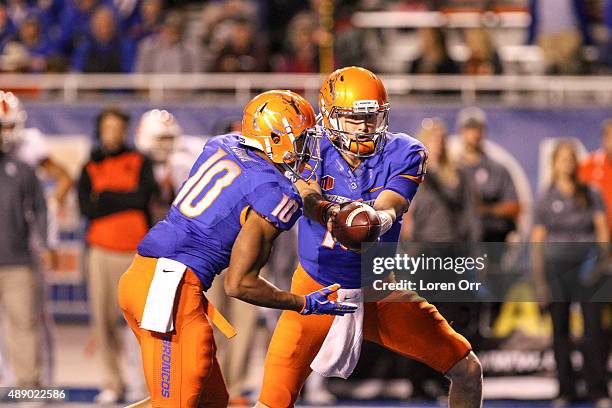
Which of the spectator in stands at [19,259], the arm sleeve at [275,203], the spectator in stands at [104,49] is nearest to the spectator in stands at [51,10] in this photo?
the spectator in stands at [104,49]

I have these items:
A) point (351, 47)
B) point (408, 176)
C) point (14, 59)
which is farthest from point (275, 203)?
point (14, 59)

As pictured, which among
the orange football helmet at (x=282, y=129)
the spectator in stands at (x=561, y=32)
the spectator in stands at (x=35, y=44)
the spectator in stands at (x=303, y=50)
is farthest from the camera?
the spectator in stands at (x=35, y=44)

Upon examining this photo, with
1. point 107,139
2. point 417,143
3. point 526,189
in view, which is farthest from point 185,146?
point 417,143

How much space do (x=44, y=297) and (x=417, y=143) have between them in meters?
3.27

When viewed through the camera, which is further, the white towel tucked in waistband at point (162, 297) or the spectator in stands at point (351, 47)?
the spectator in stands at point (351, 47)

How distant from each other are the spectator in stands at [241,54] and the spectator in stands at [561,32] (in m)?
2.32

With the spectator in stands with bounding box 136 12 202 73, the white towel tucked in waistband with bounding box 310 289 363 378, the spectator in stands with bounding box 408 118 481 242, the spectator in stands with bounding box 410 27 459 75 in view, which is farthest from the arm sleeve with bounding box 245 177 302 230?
the spectator in stands with bounding box 136 12 202 73

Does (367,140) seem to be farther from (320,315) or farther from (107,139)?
(107,139)

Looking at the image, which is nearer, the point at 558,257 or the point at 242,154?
the point at 242,154

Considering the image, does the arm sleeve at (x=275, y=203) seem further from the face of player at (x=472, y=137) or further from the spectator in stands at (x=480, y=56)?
the spectator in stands at (x=480, y=56)

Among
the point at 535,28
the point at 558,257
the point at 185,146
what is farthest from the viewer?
the point at 535,28

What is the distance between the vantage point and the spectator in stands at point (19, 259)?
7.35m

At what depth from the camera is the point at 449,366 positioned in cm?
516
